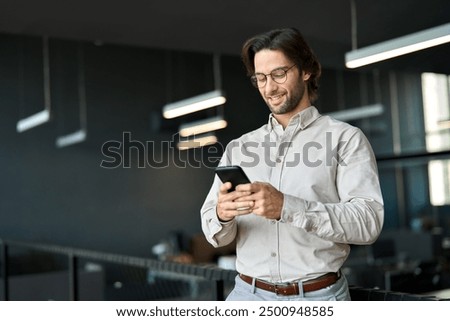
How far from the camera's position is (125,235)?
938 centimetres

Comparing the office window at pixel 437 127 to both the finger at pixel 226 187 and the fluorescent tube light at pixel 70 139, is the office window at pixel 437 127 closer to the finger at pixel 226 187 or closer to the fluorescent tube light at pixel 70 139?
the fluorescent tube light at pixel 70 139

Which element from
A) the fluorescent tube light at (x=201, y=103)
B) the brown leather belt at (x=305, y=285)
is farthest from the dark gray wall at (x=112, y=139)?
the brown leather belt at (x=305, y=285)

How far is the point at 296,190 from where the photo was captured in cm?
147

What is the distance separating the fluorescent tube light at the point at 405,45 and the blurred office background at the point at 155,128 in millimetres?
969

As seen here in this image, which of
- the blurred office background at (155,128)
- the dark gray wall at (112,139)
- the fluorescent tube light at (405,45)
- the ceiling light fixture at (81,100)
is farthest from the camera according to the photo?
the ceiling light fixture at (81,100)

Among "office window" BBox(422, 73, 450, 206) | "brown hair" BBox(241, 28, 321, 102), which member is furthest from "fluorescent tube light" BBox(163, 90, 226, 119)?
"brown hair" BBox(241, 28, 321, 102)

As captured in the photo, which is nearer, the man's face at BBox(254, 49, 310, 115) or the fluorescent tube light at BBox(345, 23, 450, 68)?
the man's face at BBox(254, 49, 310, 115)

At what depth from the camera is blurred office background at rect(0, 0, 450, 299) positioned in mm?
5711

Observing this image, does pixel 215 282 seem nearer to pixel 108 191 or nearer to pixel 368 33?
pixel 368 33

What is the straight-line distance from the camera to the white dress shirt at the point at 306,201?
53.1 inches

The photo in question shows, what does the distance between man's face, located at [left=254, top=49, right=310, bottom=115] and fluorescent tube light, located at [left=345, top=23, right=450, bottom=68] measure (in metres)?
2.84

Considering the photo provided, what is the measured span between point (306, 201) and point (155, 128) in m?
8.49

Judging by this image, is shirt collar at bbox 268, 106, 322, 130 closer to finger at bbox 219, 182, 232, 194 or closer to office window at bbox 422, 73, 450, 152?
finger at bbox 219, 182, 232, 194
